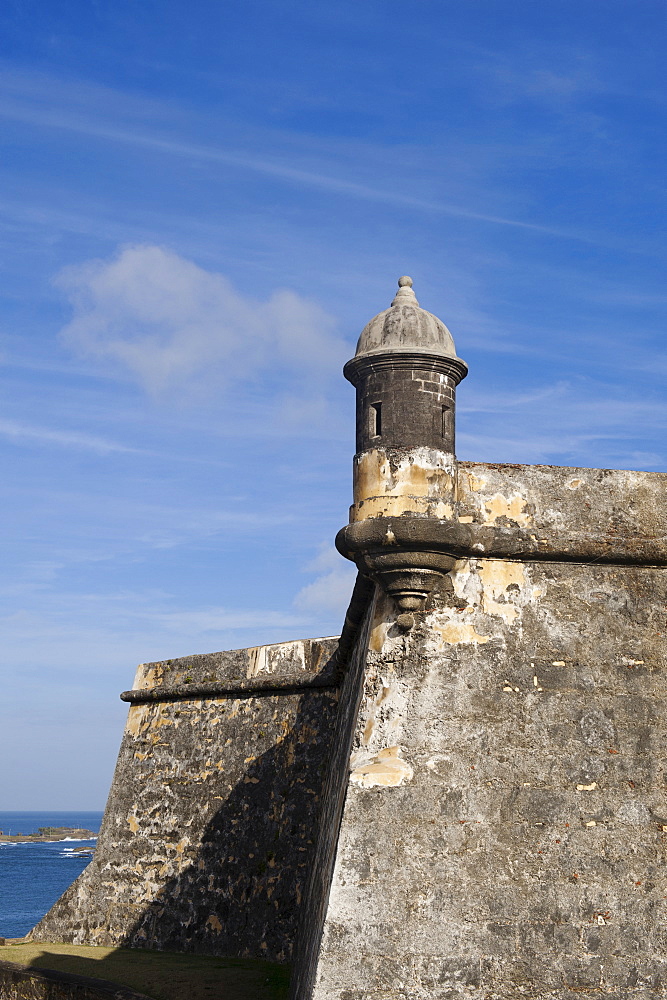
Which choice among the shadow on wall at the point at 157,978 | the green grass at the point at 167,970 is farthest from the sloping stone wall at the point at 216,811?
the shadow on wall at the point at 157,978

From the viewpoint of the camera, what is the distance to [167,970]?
10.6 m

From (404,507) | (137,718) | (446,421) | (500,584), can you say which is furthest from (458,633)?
(137,718)

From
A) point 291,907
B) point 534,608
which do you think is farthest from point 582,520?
Result: point 291,907

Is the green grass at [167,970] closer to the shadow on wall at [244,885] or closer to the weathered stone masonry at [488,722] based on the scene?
the shadow on wall at [244,885]

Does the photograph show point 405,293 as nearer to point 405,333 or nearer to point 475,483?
point 405,333

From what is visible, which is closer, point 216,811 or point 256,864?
point 256,864

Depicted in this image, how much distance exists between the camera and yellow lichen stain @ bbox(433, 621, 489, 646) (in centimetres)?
669

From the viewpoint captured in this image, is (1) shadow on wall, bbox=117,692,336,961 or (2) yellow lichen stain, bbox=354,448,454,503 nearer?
(2) yellow lichen stain, bbox=354,448,454,503

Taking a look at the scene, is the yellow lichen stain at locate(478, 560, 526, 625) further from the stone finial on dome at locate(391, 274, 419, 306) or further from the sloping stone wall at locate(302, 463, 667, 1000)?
the stone finial on dome at locate(391, 274, 419, 306)

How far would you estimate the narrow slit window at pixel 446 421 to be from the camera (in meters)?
7.01

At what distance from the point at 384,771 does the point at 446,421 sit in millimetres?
2413

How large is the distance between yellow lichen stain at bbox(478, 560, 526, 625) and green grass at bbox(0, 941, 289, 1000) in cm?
461

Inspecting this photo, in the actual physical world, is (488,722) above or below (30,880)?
above

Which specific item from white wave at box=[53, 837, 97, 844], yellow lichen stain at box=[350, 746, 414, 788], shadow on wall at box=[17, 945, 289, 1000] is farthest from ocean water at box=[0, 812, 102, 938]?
yellow lichen stain at box=[350, 746, 414, 788]
